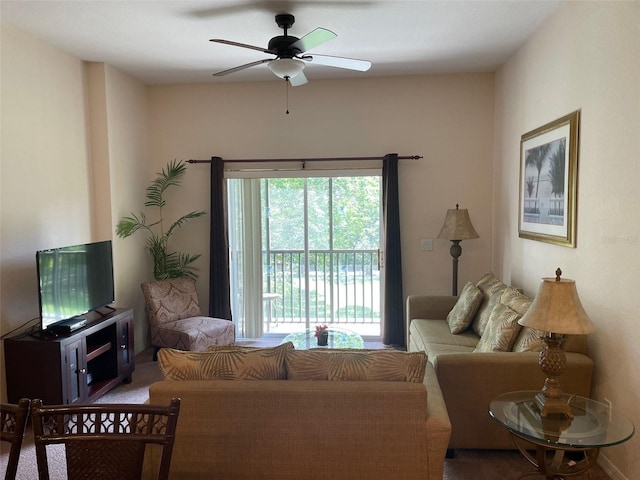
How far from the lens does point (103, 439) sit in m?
1.33

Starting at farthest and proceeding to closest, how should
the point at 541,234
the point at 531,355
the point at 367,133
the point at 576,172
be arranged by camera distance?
the point at 367,133 → the point at 541,234 → the point at 576,172 → the point at 531,355

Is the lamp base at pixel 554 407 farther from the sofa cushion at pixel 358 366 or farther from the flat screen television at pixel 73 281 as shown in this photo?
the flat screen television at pixel 73 281

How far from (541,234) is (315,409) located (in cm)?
232

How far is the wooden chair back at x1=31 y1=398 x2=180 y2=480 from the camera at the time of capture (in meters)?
1.33

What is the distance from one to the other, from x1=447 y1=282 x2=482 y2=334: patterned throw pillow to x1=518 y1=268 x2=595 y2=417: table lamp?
136 cm

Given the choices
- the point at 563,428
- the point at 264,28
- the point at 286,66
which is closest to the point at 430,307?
the point at 563,428

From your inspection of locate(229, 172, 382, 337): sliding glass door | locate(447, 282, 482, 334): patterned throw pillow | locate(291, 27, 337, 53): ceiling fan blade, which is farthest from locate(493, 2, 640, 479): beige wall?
locate(229, 172, 382, 337): sliding glass door

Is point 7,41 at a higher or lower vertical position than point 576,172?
higher

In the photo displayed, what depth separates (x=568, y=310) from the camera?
2.05 metres

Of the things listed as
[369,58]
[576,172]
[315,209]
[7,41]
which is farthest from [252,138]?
[576,172]

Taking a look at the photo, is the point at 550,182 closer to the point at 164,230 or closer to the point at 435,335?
the point at 435,335

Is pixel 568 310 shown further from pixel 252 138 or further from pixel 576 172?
pixel 252 138

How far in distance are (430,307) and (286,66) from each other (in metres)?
2.48

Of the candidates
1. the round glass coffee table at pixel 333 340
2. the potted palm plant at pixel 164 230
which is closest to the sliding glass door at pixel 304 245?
the potted palm plant at pixel 164 230
